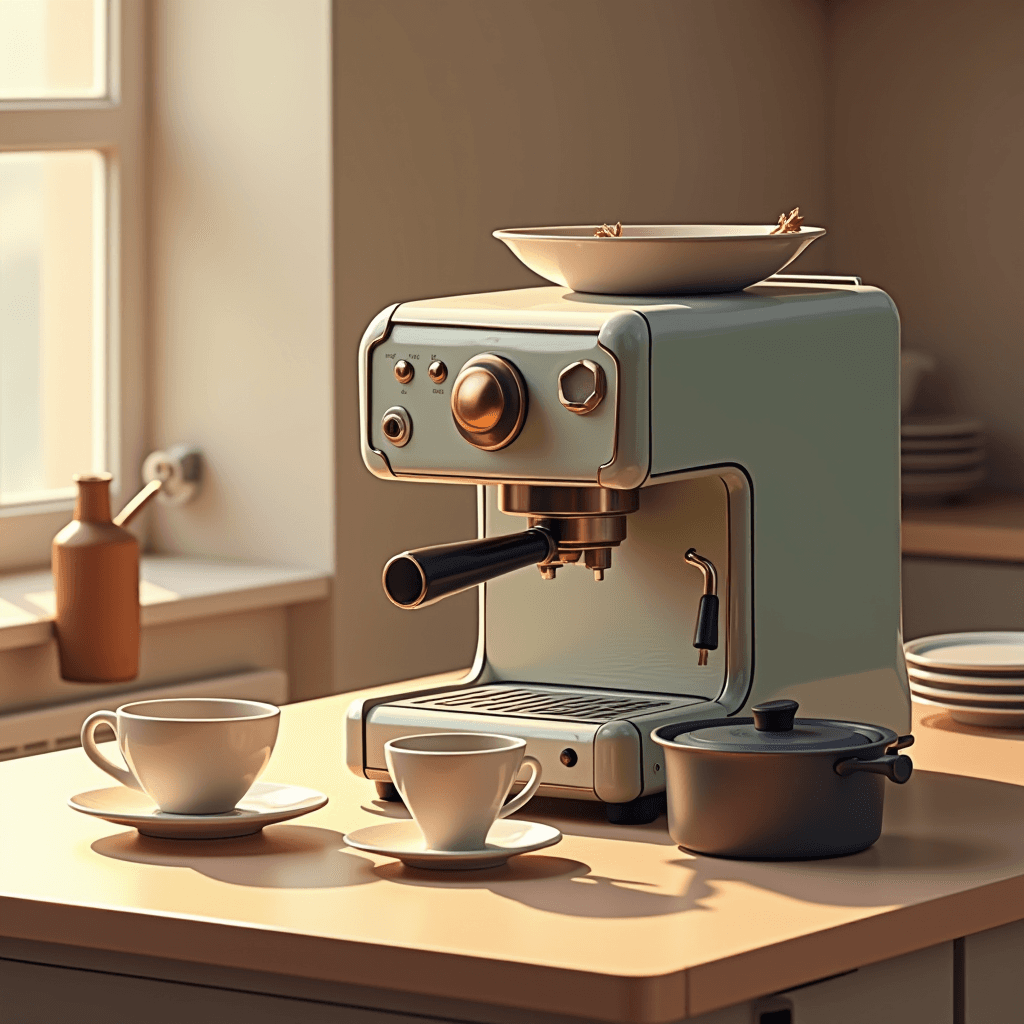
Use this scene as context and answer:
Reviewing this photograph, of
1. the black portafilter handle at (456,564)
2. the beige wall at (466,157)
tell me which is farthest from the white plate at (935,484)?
the black portafilter handle at (456,564)

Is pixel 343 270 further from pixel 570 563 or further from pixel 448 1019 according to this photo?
pixel 448 1019

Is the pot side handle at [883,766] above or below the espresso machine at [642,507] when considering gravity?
below

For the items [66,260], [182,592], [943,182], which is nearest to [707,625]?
[182,592]

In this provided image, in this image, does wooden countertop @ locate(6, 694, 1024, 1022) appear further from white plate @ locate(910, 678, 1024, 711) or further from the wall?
the wall

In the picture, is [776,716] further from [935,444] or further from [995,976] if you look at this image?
[935,444]

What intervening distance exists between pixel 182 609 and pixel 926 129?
1974mm

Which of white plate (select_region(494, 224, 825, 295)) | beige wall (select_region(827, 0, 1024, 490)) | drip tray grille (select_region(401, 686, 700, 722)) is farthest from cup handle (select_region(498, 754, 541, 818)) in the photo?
beige wall (select_region(827, 0, 1024, 490))

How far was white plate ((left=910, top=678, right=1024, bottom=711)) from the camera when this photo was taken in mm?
1979

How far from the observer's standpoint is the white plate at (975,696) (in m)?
1.98

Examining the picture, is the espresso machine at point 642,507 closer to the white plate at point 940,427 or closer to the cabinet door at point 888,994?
the cabinet door at point 888,994

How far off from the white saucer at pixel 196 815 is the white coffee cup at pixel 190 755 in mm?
15

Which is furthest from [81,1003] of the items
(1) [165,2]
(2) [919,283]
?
(2) [919,283]

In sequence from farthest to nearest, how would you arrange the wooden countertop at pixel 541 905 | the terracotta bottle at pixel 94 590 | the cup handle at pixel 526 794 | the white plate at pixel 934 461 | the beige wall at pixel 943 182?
the beige wall at pixel 943 182 < the white plate at pixel 934 461 < the terracotta bottle at pixel 94 590 < the cup handle at pixel 526 794 < the wooden countertop at pixel 541 905

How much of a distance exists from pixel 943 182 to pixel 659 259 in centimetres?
265
